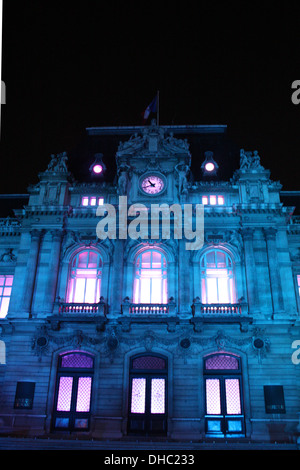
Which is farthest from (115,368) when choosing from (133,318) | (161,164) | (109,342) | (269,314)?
(161,164)

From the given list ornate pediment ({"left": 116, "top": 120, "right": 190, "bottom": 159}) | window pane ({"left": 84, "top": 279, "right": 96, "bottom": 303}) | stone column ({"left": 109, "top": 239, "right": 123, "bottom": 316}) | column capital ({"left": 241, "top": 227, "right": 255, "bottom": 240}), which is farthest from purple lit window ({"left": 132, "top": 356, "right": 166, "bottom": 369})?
ornate pediment ({"left": 116, "top": 120, "right": 190, "bottom": 159})

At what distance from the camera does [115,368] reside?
2442 centimetres

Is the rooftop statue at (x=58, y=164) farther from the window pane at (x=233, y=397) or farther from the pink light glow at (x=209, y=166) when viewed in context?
the window pane at (x=233, y=397)

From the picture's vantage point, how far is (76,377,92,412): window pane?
79.1 ft

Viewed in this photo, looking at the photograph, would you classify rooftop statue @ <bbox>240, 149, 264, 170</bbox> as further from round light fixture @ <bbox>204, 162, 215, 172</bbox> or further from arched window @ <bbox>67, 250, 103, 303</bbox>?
arched window @ <bbox>67, 250, 103, 303</bbox>

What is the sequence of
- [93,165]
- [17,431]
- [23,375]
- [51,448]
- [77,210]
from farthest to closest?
[93,165]
[77,210]
[23,375]
[17,431]
[51,448]

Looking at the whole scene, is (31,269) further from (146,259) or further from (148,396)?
(148,396)

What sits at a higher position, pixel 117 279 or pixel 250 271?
pixel 250 271

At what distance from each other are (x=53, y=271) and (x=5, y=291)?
4479 millimetres

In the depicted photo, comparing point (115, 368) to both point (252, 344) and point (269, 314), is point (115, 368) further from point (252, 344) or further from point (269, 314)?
point (269, 314)

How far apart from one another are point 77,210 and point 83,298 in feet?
21.6

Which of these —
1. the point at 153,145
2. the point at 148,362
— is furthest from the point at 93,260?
the point at 153,145

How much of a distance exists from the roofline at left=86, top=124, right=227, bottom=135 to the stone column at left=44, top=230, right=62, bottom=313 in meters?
12.1

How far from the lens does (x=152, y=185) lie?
98.0 ft
